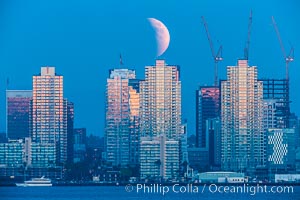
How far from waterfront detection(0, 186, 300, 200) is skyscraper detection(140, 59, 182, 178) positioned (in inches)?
180

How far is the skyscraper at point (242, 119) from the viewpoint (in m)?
90.4

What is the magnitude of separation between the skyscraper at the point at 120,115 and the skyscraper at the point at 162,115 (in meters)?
0.95

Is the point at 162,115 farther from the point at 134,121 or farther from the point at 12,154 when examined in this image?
the point at 12,154

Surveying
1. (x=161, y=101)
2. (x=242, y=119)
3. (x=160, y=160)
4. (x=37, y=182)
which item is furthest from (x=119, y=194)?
(x=242, y=119)

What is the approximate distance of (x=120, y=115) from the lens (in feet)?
309

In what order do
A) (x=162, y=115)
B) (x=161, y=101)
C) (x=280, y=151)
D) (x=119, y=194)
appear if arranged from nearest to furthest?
(x=119, y=194)
(x=280, y=151)
(x=162, y=115)
(x=161, y=101)

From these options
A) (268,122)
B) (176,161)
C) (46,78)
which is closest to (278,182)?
(176,161)

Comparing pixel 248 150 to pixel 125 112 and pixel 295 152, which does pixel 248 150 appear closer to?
pixel 295 152

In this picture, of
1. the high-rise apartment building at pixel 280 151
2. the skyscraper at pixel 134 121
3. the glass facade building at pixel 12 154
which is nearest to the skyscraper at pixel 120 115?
the skyscraper at pixel 134 121

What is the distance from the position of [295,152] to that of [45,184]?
18802 mm

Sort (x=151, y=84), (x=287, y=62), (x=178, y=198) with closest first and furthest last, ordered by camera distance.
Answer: (x=178, y=198), (x=151, y=84), (x=287, y=62)

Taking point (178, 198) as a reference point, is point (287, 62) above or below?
above

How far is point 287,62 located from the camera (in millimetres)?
106750

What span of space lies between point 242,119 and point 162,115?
560cm
